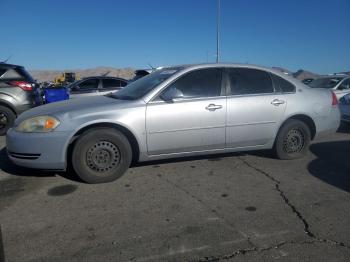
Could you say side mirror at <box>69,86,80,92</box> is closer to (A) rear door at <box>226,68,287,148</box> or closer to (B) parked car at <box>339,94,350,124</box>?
(A) rear door at <box>226,68,287,148</box>

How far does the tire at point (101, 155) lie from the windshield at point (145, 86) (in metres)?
0.68

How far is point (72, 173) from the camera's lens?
4777mm

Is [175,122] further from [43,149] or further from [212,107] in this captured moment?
[43,149]

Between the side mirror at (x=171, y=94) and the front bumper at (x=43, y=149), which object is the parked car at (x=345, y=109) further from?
the front bumper at (x=43, y=149)

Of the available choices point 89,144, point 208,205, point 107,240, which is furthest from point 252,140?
point 107,240

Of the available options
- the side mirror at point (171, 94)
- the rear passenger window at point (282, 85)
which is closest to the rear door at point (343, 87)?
the rear passenger window at point (282, 85)

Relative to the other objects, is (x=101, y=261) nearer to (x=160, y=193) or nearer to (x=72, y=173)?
(x=160, y=193)

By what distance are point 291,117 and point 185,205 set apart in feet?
8.65

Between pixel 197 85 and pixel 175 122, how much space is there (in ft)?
2.22

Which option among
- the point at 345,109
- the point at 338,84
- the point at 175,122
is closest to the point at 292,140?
the point at 175,122

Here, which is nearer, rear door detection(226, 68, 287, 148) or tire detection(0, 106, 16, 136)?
rear door detection(226, 68, 287, 148)

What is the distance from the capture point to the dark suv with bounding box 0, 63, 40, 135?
769 cm

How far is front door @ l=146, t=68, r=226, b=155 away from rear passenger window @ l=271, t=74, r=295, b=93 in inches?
36.8

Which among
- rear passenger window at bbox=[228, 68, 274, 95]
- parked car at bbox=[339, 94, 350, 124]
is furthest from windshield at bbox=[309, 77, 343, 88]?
rear passenger window at bbox=[228, 68, 274, 95]
